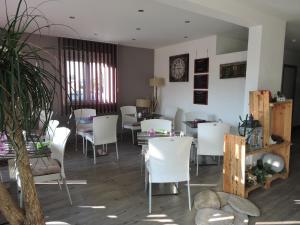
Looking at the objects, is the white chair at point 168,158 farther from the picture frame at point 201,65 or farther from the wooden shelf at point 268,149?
the picture frame at point 201,65

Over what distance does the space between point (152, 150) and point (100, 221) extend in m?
0.92

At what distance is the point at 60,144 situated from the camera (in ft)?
9.03

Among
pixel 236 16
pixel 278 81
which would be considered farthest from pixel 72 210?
pixel 278 81

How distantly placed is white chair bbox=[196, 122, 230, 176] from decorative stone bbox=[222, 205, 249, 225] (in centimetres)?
111

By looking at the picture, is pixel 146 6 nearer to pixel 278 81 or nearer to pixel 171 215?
pixel 278 81

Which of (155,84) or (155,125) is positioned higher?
(155,84)

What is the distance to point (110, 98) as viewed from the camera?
621 cm

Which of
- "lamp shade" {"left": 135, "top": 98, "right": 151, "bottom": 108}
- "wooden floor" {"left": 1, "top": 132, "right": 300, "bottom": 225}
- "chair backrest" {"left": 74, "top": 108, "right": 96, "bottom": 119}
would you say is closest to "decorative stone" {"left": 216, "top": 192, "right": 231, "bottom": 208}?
Result: "wooden floor" {"left": 1, "top": 132, "right": 300, "bottom": 225}

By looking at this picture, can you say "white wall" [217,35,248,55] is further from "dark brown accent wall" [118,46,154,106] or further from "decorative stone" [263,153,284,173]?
"decorative stone" [263,153,284,173]

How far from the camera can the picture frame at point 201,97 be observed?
552 centimetres

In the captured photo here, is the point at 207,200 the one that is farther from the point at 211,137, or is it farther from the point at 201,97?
the point at 201,97

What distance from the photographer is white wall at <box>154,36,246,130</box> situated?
485 cm

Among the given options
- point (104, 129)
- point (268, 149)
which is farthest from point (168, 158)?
point (104, 129)

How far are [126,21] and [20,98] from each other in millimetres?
3473
